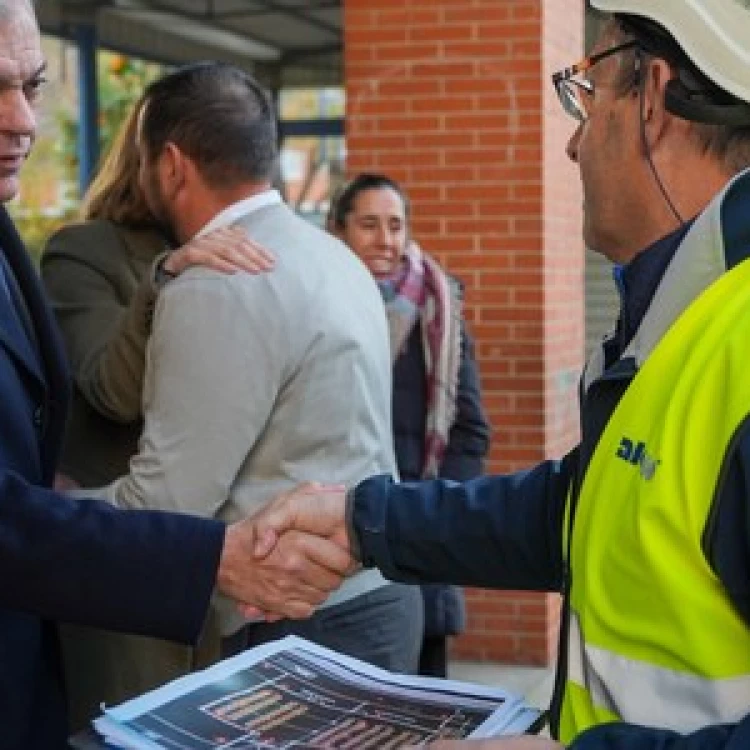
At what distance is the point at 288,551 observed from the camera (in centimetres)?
250

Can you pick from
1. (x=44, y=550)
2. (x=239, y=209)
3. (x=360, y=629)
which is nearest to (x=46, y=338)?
(x=44, y=550)

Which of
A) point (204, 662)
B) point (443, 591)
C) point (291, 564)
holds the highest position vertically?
point (291, 564)

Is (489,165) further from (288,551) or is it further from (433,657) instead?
(288,551)

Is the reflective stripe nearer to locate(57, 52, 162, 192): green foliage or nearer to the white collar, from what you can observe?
the white collar

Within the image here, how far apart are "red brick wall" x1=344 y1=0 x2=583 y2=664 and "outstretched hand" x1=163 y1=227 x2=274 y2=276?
3.56 meters

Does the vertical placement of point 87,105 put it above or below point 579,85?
above

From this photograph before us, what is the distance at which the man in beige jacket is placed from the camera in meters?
2.74

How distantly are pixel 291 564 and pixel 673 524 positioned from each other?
120cm

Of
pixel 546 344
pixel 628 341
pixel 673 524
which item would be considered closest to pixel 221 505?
pixel 628 341

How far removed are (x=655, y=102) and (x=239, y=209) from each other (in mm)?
1352

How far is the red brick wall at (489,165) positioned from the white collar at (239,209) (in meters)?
3.40

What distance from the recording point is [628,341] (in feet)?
5.72

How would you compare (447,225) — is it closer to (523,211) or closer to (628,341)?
(523,211)

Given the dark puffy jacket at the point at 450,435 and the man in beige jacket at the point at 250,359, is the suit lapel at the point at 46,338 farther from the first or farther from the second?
the dark puffy jacket at the point at 450,435
